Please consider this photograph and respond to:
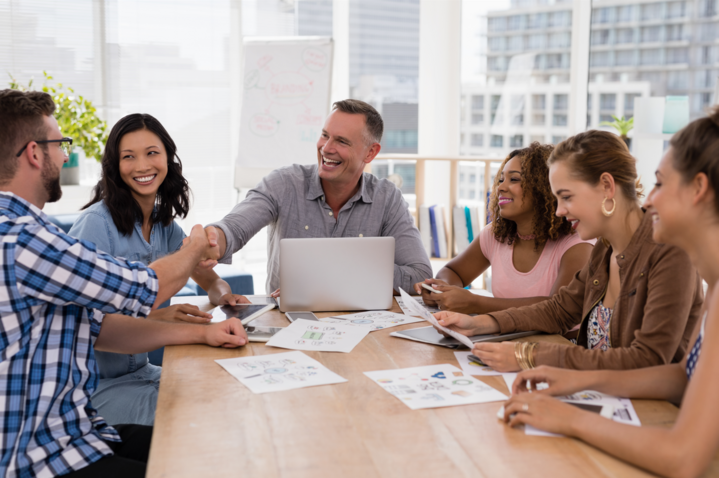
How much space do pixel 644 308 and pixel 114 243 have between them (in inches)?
61.2

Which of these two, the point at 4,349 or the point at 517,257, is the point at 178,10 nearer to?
the point at 517,257

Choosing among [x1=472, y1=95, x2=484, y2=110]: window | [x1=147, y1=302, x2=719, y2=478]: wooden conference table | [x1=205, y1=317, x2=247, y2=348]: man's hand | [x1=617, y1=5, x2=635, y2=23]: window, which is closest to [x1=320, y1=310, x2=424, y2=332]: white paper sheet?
[x1=205, y1=317, x2=247, y2=348]: man's hand

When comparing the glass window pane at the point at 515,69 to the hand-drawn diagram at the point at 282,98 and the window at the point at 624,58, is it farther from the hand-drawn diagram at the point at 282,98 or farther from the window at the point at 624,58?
the hand-drawn diagram at the point at 282,98

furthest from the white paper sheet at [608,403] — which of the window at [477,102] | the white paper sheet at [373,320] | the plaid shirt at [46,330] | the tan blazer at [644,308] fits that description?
the window at [477,102]

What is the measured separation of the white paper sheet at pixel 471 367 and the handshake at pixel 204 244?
2.43 ft

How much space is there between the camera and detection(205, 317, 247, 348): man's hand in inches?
62.6

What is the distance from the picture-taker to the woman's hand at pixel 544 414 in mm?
1087

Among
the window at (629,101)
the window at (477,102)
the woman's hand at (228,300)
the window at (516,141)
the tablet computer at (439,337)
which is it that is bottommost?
the tablet computer at (439,337)

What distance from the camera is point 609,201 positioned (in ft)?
5.21

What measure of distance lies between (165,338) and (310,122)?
2979mm

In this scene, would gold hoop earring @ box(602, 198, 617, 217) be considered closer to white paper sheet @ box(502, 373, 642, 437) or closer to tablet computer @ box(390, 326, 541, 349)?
tablet computer @ box(390, 326, 541, 349)

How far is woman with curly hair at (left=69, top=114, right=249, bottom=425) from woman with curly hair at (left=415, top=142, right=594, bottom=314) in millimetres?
834

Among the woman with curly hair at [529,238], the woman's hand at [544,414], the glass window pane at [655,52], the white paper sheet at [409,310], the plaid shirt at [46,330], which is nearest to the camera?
the woman's hand at [544,414]

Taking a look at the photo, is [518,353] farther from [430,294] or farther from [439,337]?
[430,294]
